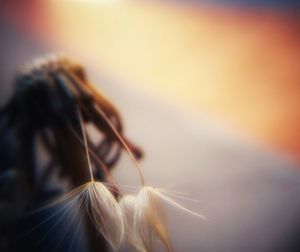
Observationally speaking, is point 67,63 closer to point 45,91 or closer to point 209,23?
point 45,91

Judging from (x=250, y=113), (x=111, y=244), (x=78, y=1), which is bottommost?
(x=111, y=244)

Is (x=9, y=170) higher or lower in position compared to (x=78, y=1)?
lower

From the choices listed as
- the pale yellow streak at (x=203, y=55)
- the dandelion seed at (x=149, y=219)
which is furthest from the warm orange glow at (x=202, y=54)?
the dandelion seed at (x=149, y=219)

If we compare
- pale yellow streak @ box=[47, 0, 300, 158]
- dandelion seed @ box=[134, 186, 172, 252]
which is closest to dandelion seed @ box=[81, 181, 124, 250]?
dandelion seed @ box=[134, 186, 172, 252]

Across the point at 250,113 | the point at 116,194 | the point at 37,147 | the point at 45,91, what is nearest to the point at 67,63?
the point at 45,91

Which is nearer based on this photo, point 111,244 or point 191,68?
point 111,244

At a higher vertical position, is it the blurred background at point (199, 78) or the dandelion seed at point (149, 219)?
the blurred background at point (199, 78)

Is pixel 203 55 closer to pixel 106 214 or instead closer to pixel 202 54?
pixel 202 54

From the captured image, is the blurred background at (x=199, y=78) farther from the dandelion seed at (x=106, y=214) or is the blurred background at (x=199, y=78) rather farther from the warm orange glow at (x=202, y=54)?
the dandelion seed at (x=106, y=214)
